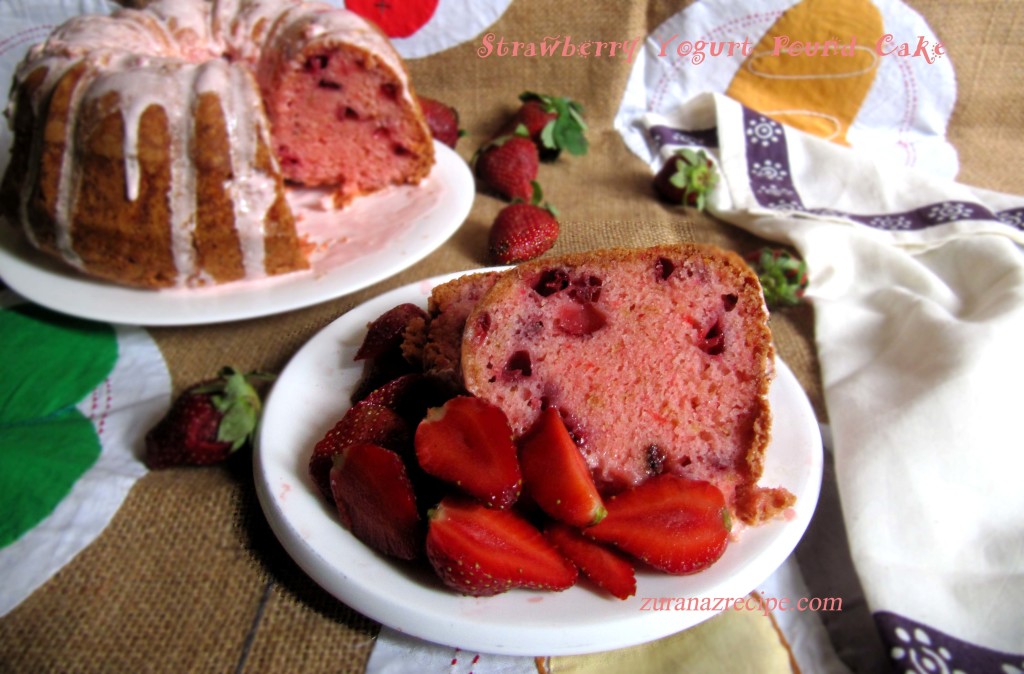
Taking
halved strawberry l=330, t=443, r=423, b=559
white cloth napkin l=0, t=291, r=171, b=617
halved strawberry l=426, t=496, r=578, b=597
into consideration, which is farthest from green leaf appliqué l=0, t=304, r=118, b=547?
halved strawberry l=426, t=496, r=578, b=597

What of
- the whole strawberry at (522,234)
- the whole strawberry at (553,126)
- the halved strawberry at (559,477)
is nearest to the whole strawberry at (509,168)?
the whole strawberry at (553,126)

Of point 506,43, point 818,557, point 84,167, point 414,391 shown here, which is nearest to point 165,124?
point 84,167

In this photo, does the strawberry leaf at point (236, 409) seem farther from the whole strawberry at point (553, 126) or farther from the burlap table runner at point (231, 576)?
the whole strawberry at point (553, 126)

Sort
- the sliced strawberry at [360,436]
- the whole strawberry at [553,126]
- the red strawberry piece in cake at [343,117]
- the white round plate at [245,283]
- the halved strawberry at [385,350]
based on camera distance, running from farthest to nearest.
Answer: the whole strawberry at [553,126] → the red strawberry piece in cake at [343,117] → the white round plate at [245,283] → the halved strawberry at [385,350] → the sliced strawberry at [360,436]

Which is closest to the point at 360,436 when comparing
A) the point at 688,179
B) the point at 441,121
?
the point at 688,179

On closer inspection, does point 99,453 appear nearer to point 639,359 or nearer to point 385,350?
point 385,350

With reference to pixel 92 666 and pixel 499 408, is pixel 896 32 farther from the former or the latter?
pixel 92 666
